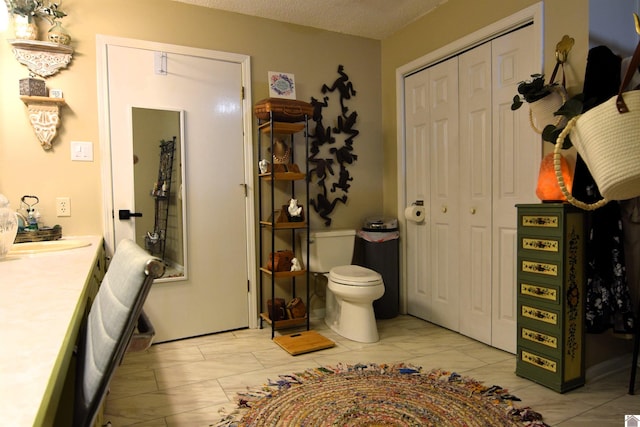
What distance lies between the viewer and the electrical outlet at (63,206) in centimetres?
256

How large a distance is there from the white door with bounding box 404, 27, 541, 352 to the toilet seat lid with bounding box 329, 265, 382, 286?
62 centimetres

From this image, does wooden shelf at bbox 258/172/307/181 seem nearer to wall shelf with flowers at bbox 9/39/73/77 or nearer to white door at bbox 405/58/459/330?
white door at bbox 405/58/459/330

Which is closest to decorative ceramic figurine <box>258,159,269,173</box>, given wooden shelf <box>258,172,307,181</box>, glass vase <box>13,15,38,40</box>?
wooden shelf <box>258,172,307,181</box>

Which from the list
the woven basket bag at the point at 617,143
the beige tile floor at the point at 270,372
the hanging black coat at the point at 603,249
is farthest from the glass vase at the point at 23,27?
the hanging black coat at the point at 603,249

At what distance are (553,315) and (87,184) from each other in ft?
9.44

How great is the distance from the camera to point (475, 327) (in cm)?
285

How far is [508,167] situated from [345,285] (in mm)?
1324

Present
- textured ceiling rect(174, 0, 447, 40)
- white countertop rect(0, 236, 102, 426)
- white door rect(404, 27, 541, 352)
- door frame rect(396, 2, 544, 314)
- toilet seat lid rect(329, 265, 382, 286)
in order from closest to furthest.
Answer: white countertop rect(0, 236, 102, 426) → door frame rect(396, 2, 544, 314) → white door rect(404, 27, 541, 352) → toilet seat lid rect(329, 265, 382, 286) → textured ceiling rect(174, 0, 447, 40)

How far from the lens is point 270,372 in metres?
2.39

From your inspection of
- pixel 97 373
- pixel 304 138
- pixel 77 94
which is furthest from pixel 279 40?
pixel 97 373

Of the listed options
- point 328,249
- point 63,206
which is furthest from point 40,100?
point 328,249

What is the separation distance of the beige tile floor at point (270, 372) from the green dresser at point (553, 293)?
13cm

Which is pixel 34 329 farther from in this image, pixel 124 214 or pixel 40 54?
pixel 40 54

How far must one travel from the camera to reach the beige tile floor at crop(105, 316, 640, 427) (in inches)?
75.1
